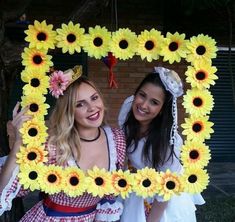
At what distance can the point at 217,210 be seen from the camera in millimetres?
5066

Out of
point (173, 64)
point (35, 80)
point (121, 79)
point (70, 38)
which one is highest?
point (173, 64)

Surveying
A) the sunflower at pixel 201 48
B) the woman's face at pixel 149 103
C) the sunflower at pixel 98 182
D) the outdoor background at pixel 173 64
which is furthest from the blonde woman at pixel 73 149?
the outdoor background at pixel 173 64

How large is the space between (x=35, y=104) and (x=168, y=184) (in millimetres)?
806

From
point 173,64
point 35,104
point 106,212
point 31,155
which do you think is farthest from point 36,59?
point 173,64

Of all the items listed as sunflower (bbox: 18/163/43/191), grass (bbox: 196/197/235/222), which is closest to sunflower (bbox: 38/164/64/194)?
sunflower (bbox: 18/163/43/191)

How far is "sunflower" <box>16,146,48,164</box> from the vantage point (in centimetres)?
227

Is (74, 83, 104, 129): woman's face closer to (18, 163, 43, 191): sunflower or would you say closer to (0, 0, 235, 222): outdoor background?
(18, 163, 43, 191): sunflower

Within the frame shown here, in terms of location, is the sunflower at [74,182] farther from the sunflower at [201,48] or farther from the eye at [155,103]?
the sunflower at [201,48]

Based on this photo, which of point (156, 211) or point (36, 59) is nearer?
point (36, 59)

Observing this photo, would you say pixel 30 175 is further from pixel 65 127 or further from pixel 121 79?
pixel 121 79

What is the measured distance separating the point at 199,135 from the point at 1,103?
1.36m

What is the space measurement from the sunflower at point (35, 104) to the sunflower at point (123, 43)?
17.4 inches

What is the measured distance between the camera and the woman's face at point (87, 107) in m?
2.41

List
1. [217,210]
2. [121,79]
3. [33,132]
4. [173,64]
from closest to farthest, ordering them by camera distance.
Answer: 1. [33,132]
2. [217,210]
3. [121,79]
4. [173,64]
